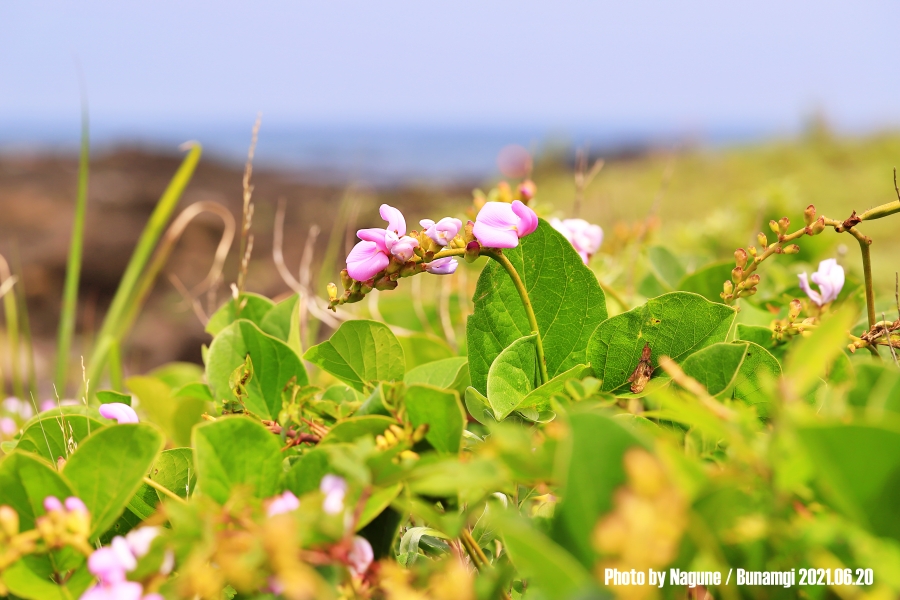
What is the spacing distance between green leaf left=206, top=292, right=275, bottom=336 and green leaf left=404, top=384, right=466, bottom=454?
1.40 ft

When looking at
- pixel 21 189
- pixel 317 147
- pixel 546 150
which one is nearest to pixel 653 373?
pixel 546 150

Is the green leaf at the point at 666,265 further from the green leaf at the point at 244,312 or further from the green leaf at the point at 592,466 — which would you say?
the green leaf at the point at 592,466

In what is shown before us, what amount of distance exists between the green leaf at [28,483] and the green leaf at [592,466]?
0.35 meters

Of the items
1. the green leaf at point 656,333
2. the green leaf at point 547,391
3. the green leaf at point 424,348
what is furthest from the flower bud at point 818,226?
the green leaf at point 424,348

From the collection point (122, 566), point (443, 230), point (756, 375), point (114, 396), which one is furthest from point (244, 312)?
point (756, 375)

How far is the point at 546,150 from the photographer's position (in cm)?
937

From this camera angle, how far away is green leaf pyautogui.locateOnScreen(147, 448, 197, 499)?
0.65 metres

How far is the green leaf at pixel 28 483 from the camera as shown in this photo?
50 centimetres

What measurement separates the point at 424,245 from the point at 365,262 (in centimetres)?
5

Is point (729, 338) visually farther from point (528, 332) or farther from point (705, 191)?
point (705, 191)

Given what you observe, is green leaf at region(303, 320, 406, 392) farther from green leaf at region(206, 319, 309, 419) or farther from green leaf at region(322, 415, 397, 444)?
green leaf at region(322, 415, 397, 444)

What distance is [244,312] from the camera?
92 centimetres

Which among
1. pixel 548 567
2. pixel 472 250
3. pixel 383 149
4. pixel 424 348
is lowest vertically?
pixel 383 149

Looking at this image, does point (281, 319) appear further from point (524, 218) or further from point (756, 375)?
point (756, 375)
